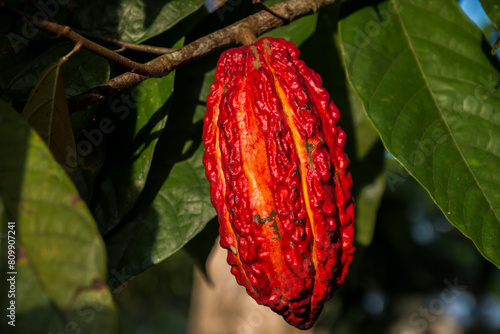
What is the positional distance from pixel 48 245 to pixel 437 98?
113 centimetres

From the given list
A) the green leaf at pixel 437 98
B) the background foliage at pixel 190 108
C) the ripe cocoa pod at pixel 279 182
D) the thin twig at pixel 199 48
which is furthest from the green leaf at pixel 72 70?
the green leaf at pixel 437 98

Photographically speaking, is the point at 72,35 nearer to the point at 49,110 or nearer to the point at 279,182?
the point at 49,110

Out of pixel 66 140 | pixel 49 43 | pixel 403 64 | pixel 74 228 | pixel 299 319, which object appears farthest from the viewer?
pixel 403 64

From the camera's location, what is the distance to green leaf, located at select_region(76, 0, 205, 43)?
4.42 feet

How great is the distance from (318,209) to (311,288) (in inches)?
7.2

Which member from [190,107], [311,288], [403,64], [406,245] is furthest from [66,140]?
[406,245]

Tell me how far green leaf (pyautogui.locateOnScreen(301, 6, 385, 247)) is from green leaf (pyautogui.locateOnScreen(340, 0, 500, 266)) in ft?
0.87

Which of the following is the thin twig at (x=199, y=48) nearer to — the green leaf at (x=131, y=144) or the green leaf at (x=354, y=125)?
the green leaf at (x=131, y=144)

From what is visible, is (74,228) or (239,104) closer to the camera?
(74,228)

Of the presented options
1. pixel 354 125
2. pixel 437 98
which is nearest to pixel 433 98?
pixel 437 98

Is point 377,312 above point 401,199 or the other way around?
the other way around

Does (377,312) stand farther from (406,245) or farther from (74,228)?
(74,228)

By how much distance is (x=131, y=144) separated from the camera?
1.38m

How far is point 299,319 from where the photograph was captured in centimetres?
120
